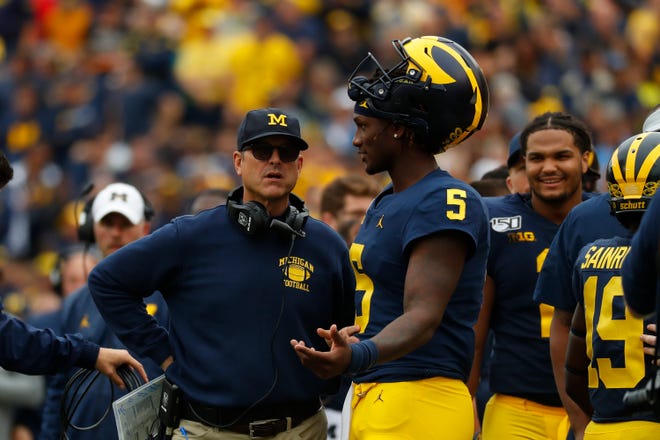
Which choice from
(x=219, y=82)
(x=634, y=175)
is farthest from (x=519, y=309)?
(x=219, y=82)

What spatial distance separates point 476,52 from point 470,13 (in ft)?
3.53

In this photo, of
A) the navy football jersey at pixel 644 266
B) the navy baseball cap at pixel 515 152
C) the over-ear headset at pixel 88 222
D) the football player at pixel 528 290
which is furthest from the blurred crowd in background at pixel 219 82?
the navy football jersey at pixel 644 266

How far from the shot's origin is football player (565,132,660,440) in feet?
16.5

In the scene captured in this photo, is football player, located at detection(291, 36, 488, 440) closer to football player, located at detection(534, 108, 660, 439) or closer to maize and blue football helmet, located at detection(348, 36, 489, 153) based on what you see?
maize and blue football helmet, located at detection(348, 36, 489, 153)

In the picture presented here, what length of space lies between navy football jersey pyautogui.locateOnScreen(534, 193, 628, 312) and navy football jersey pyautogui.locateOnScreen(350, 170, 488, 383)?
68 centimetres

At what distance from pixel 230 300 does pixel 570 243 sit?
152 centimetres

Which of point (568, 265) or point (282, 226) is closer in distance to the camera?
point (282, 226)

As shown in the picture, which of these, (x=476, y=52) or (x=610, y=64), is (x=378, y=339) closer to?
(x=476, y=52)

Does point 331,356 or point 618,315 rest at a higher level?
point 618,315

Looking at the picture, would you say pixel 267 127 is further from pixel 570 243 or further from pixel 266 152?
pixel 570 243

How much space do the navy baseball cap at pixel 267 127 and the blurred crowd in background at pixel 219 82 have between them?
7.99 meters

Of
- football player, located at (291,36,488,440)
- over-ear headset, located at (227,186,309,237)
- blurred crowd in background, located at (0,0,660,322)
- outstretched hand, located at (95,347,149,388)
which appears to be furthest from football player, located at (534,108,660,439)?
blurred crowd in background, located at (0,0,660,322)

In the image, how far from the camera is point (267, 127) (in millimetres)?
5766

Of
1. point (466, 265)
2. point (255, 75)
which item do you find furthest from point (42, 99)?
point (466, 265)
